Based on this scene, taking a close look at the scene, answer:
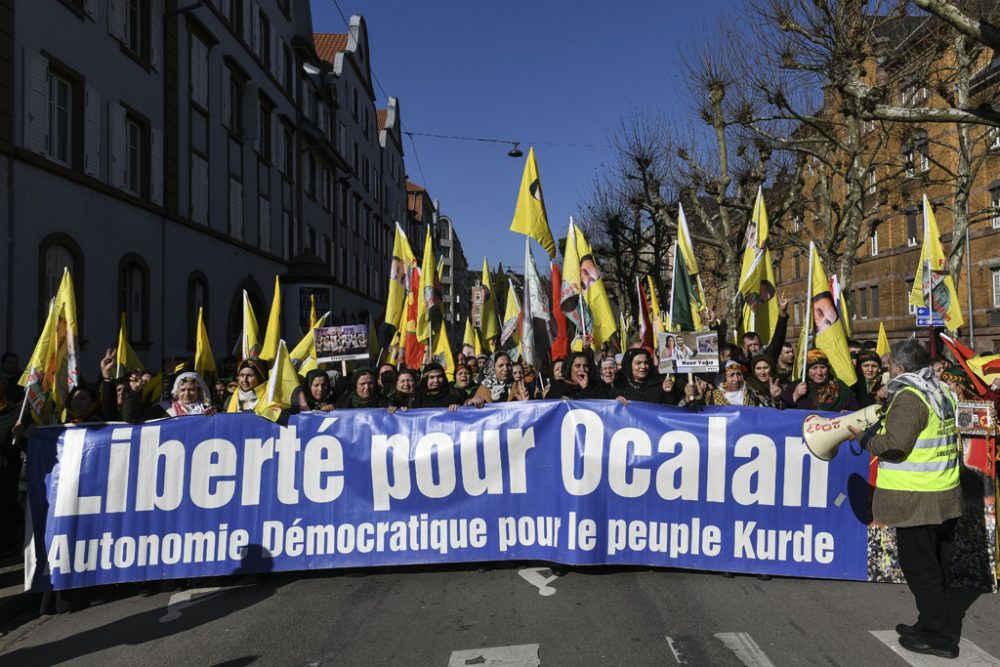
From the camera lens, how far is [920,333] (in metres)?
36.2

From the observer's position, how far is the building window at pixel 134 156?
1656 centimetres

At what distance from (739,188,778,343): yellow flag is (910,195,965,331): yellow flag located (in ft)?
5.06

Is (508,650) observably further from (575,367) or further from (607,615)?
(575,367)

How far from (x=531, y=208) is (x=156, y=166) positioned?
1228 cm

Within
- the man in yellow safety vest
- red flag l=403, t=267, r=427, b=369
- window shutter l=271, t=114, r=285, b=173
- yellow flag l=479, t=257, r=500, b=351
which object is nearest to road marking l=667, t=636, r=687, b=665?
the man in yellow safety vest

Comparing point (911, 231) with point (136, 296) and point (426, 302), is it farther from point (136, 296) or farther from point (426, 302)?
point (426, 302)

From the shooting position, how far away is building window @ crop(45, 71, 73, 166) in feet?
45.1

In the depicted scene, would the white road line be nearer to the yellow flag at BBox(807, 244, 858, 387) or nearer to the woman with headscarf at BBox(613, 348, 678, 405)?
the woman with headscarf at BBox(613, 348, 678, 405)

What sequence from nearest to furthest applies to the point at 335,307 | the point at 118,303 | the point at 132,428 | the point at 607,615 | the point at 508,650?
the point at 508,650
the point at 607,615
the point at 132,428
the point at 118,303
the point at 335,307

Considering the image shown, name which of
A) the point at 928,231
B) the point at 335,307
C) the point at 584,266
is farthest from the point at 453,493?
the point at 335,307

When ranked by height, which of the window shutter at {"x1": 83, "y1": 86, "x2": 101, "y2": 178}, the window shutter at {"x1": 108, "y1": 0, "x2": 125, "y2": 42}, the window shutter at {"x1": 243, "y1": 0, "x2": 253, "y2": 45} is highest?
the window shutter at {"x1": 243, "y1": 0, "x2": 253, "y2": 45}

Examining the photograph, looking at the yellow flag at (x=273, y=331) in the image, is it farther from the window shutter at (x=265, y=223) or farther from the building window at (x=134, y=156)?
the window shutter at (x=265, y=223)

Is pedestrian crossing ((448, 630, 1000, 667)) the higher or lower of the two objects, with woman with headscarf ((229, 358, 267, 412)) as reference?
lower

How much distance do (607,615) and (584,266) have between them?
5.07m
